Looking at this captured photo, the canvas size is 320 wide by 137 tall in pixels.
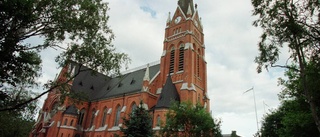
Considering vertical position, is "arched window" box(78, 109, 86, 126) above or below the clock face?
below

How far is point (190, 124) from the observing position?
69.6ft

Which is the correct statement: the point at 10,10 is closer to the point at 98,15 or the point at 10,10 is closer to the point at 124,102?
the point at 98,15

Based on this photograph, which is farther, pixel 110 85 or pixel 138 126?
pixel 110 85

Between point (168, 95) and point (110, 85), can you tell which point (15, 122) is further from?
point (110, 85)

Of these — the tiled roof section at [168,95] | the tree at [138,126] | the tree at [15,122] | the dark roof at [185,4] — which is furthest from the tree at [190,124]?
the dark roof at [185,4]

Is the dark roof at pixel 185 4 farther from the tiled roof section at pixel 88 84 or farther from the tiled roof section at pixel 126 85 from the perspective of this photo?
the tiled roof section at pixel 88 84

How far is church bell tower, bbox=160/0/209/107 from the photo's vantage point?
31.2 meters

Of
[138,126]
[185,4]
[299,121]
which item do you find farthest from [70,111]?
[299,121]

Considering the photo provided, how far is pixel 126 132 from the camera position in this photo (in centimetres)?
1931

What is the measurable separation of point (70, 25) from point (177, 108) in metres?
13.4

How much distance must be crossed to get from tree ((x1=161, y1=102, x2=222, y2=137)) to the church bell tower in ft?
25.6

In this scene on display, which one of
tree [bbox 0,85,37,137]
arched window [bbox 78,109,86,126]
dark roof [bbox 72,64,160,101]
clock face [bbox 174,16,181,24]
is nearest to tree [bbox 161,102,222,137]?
tree [bbox 0,85,37,137]

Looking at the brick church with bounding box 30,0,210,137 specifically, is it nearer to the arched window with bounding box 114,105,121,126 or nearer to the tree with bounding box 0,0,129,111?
the arched window with bounding box 114,105,121,126

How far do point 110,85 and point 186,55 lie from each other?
55.5 feet
